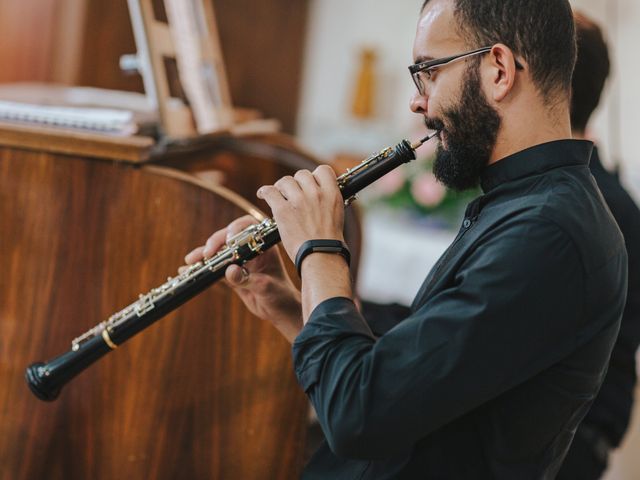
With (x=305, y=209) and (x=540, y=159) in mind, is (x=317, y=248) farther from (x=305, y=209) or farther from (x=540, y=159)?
(x=540, y=159)

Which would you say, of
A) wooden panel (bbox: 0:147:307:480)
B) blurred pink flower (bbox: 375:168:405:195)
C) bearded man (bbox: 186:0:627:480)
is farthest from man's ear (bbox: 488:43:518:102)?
blurred pink flower (bbox: 375:168:405:195)

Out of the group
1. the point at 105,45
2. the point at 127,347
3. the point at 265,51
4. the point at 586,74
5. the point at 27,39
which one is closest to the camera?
A: the point at 127,347

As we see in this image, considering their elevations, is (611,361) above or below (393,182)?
below

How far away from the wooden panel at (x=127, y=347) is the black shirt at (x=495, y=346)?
19.0 inches

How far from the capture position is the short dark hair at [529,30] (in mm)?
1119

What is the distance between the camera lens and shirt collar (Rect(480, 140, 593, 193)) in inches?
44.6

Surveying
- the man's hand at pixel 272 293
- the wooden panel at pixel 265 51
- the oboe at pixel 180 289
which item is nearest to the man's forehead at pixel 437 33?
the oboe at pixel 180 289

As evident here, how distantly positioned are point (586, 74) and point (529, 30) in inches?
34.3

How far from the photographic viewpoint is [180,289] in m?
1.33

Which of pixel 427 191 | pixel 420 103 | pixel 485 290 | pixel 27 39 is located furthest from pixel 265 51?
pixel 485 290

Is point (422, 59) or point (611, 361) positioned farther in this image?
point (611, 361)

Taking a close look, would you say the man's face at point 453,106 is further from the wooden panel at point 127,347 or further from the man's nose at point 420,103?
the wooden panel at point 127,347

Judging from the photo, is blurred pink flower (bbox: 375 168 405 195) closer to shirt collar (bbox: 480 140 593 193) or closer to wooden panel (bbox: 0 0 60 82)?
wooden panel (bbox: 0 0 60 82)

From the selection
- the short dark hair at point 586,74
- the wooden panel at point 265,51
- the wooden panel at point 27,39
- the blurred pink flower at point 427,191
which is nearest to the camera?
the short dark hair at point 586,74
